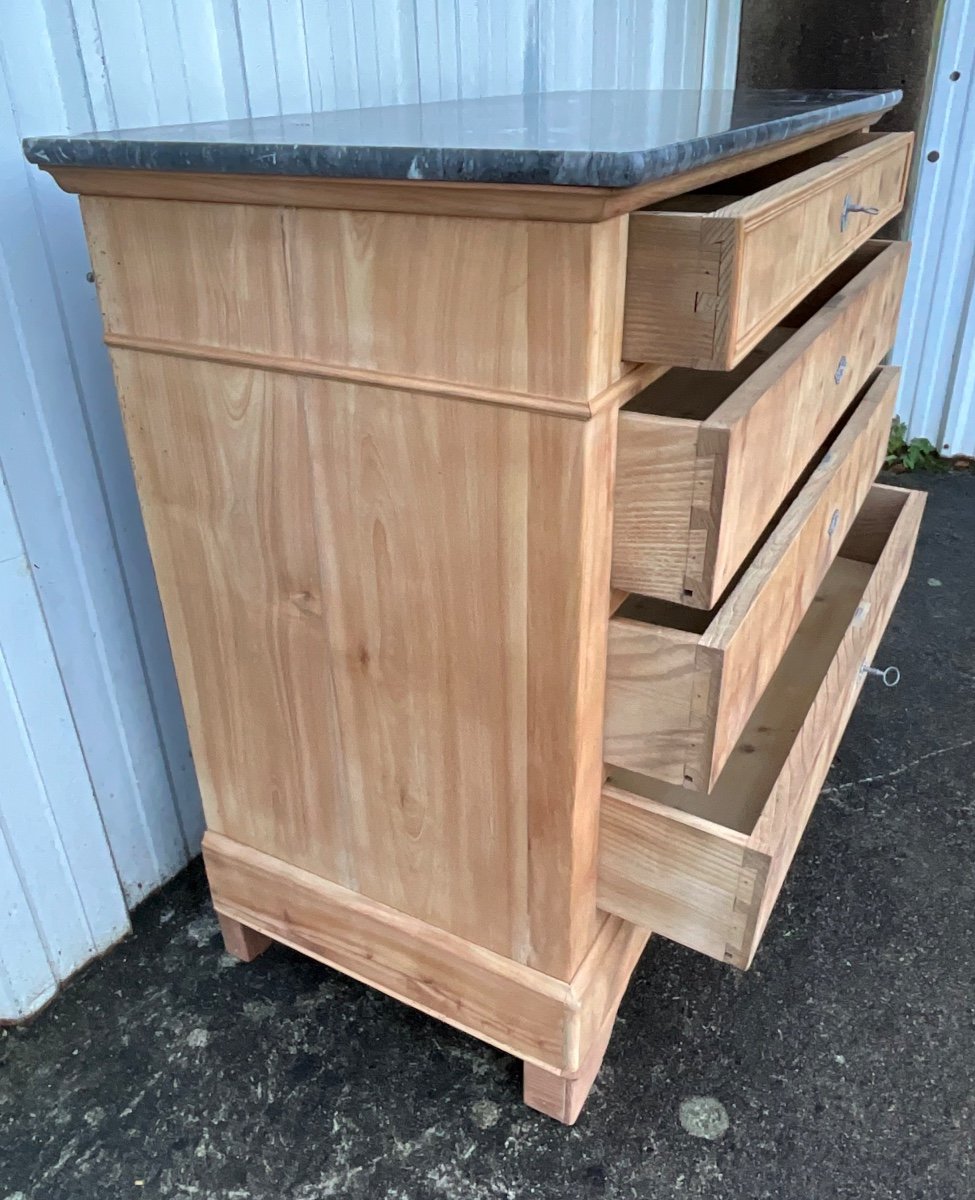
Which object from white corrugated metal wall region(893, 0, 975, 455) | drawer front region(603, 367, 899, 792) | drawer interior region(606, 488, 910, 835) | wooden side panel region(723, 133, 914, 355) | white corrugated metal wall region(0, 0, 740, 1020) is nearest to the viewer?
wooden side panel region(723, 133, 914, 355)

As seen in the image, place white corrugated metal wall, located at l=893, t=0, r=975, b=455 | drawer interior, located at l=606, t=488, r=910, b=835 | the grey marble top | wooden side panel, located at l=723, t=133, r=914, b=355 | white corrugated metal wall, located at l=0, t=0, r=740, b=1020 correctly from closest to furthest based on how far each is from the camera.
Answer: the grey marble top
wooden side panel, located at l=723, t=133, r=914, b=355
white corrugated metal wall, located at l=0, t=0, r=740, b=1020
drawer interior, located at l=606, t=488, r=910, b=835
white corrugated metal wall, located at l=893, t=0, r=975, b=455

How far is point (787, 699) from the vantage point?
1.29 m

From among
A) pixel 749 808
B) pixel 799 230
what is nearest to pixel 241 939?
pixel 749 808

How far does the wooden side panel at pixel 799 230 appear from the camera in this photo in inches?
27.0

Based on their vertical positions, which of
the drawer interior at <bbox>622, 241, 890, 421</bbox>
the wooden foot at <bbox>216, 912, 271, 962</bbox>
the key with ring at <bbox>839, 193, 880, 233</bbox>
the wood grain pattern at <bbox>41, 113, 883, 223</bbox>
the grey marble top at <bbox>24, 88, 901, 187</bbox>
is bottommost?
the wooden foot at <bbox>216, 912, 271, 962</bbox>

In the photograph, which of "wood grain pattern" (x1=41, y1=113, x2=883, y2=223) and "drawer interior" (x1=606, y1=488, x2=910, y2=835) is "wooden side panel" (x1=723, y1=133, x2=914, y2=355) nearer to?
"wood grain pattern" (x1=41, y1=113, x2=883, y2=223)

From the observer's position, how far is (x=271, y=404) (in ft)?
2.60

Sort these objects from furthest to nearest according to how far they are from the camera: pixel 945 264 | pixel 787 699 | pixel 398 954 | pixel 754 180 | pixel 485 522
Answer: pixel 945 264, pixel 787 699, pixel 754 180, pixel 398 954, pixel 485 522

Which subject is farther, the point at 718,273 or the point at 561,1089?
the point at 561,1089

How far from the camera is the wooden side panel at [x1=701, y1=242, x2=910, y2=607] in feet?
2.35

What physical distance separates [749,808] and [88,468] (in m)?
0.82

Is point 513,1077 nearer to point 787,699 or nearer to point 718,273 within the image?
point 787,699

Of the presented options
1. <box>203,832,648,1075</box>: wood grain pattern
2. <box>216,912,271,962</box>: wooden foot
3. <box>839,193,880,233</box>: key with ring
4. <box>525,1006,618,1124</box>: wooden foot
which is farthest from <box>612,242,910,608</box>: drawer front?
<box>216,912,271,962</box>: wooden foot

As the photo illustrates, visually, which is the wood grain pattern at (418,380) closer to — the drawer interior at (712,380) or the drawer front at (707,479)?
the drawer front at (707,479)
